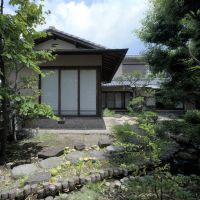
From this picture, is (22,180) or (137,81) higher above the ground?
(137,81)

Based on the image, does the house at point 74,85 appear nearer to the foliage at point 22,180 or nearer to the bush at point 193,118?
the bush at point 193,118

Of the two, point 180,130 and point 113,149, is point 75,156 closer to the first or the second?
point 113,149

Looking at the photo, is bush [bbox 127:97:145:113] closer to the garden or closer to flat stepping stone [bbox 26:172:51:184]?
the garden

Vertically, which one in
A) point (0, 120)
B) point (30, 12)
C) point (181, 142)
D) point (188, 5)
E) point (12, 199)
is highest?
point (188, 5)

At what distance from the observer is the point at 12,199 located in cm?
531

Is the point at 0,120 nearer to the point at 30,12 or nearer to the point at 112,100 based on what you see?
the point at 30,12

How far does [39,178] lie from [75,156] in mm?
1511

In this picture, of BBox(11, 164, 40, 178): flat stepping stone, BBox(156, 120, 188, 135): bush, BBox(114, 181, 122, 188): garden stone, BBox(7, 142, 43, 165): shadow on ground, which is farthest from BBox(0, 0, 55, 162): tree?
BBox(156, 120, 188, 135): bush

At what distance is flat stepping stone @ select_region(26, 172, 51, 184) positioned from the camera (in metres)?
5.74

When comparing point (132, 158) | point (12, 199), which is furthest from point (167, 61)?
point (12, 199)

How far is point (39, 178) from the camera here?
5.86 metres

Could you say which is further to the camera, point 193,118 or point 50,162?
point 193,118

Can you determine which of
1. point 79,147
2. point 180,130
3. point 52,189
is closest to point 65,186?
point 52,189

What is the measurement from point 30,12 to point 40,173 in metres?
3.80
